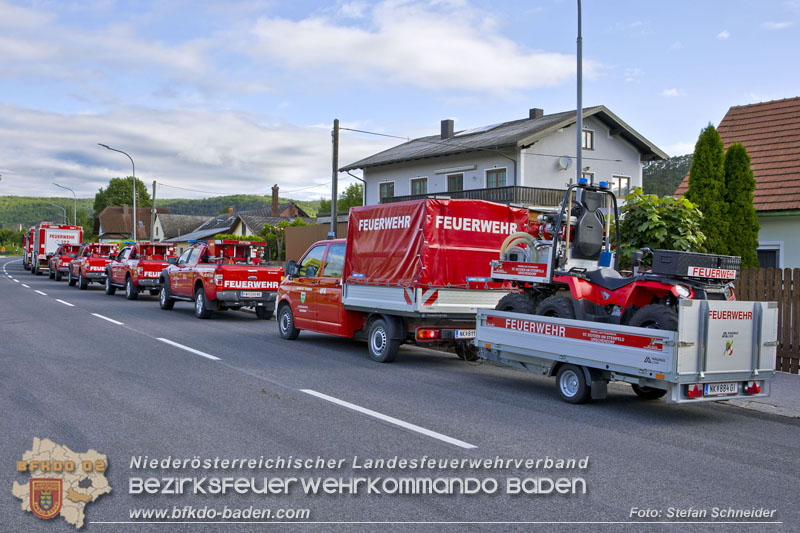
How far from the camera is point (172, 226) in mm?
97125

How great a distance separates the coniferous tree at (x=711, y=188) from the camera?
49.3ft

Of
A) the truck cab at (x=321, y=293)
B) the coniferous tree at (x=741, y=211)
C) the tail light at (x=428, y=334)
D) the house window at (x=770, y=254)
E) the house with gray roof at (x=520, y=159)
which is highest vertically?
the house with gray roof at (x=520, y=159)

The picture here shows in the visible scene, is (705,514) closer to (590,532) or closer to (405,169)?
(590,532)

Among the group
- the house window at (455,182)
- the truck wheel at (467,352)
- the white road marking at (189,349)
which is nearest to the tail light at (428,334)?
the truck wheel at (467,352)

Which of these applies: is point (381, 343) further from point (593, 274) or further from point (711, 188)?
point (711, 188)

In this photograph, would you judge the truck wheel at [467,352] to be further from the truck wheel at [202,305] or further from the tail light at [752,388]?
the truck wheel at [202,305]

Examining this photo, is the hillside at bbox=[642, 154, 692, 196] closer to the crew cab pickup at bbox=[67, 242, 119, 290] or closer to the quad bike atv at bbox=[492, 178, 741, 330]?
the crew cab pickup at bbox=[67, 242, 119, 290]

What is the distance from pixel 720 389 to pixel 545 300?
2.47m

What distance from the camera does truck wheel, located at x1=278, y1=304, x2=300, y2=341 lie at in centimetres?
1435

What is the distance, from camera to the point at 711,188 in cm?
1520

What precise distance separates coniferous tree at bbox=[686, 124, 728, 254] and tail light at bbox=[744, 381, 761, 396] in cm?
746

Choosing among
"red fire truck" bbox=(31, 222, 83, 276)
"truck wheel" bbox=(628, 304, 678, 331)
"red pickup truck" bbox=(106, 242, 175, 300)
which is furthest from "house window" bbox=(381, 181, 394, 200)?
"truck wheel" bbox=(628, 304, 678, 331)

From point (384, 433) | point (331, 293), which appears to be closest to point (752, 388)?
point (384, 433)

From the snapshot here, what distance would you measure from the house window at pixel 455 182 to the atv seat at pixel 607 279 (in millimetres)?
30558
